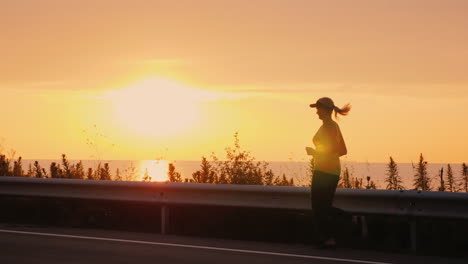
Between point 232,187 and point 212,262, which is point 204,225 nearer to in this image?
point 232,187

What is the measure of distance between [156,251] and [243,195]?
2.30m

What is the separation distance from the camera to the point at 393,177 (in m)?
17.6

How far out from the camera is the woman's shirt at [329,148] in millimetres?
12070

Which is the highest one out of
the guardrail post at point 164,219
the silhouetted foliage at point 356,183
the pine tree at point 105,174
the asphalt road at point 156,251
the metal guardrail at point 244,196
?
the pine tree at point 105,174

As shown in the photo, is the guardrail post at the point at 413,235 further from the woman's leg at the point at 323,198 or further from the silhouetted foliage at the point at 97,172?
the silhouetted foliage at the point at 97,172

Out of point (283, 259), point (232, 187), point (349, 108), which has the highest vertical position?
point (349, 108)

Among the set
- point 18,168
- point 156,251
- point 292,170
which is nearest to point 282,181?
point 292,170

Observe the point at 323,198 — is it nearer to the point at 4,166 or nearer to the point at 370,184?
the point at 370,184

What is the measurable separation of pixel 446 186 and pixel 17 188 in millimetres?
7917

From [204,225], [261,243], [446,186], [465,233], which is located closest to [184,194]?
[204,225]

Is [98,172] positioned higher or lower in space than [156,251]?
higher

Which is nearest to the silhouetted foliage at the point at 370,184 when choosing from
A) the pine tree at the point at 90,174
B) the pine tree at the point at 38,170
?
the pine tree at the point at 90,174

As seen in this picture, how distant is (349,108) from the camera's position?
40.0 feet

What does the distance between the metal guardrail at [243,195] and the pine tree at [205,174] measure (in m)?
4.12
